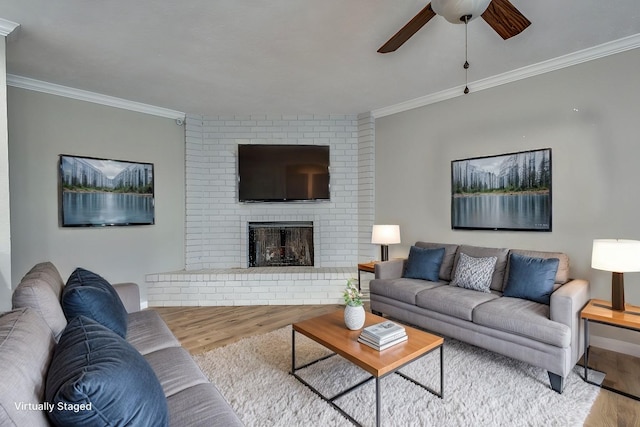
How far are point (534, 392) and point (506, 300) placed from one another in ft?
2.34


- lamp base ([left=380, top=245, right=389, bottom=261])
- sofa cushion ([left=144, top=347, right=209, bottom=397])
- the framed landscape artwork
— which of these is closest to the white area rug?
sofa cushion ([left=144, top=347, right=209, bottom=397])

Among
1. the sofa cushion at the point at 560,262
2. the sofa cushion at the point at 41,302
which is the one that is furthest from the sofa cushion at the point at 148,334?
the sofa cushion at the point at 560,262

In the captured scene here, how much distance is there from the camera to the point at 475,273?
3033mm

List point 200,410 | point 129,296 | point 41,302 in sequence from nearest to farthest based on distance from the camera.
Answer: point 200,410, point 41,302, point 129,296

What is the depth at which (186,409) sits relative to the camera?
1319mm

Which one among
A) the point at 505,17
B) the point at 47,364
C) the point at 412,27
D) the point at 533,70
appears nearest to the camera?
the point at 47,364

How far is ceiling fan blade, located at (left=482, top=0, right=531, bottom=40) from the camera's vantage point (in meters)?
1.63

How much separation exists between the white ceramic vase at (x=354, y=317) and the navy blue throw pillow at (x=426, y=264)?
1451 millimetres

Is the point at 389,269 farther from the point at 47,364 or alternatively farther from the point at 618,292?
the point at 47,364

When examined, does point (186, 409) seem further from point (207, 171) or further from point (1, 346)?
point (207, 171)

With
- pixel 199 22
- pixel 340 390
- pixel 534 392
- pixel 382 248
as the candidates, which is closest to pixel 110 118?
pixel 199 22

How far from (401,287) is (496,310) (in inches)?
35.7

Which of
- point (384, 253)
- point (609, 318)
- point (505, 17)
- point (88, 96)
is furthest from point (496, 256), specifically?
point (88, 96)

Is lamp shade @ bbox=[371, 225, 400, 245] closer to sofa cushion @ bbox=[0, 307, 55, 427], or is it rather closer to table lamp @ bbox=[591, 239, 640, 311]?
table lamp @ bbox=[591, 239, 640, 311]
